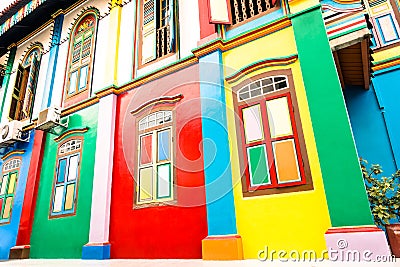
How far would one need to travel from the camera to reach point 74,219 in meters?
5.39

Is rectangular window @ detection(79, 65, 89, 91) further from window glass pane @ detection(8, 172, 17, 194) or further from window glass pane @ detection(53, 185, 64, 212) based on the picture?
window glass pane @ detection(8, 172, 17, 194)

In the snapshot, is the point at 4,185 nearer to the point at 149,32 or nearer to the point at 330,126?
the point at 149,32

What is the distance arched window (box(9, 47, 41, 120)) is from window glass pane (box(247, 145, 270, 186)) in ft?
22.2

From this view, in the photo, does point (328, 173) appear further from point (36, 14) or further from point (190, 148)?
point (36, 14)

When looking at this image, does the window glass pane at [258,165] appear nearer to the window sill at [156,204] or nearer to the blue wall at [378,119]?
the window sill at [156,204]

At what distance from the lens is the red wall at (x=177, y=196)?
415 cm

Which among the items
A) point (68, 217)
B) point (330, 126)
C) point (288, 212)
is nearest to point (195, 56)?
point (330, 126)

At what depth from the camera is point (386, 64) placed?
5355 millimetres

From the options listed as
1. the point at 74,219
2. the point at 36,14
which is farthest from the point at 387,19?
the point at 36,14

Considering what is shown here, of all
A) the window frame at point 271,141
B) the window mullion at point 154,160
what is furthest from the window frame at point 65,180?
the window frame at point 271,141

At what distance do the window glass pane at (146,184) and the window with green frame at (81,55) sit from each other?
3.17m

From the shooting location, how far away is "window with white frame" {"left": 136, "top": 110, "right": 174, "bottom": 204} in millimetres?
4613

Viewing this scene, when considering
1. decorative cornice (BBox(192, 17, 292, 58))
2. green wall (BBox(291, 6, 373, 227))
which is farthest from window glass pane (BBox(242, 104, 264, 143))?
decorative cornice (BBox(192, 17, 292, 58))

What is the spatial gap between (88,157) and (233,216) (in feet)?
11.6
